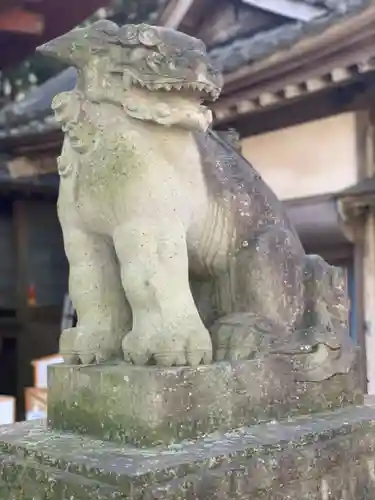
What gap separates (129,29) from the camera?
5.05 ft

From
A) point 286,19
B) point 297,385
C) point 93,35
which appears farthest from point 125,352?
point 286,19

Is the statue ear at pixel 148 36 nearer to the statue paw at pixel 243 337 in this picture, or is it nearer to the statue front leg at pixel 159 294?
the statue front leg at pixel 159 294

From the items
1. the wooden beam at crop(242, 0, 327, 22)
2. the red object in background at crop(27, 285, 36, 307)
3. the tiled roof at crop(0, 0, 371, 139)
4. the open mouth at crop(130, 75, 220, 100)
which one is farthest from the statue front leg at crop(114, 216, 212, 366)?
the red object in background at crop(27, 285, 36, 307)

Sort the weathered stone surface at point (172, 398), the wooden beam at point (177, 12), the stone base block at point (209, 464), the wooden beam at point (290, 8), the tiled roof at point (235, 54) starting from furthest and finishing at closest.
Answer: the wooden beam at point (177, 12)
the wooden beam at point (290, 8)
the tiled roof at point (235, 54)
the weathered stone surface at point (172, 398)
the stone base block at point (209, 464)

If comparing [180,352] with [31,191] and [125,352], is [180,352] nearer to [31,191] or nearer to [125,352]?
[125,352]

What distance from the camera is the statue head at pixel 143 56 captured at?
58.9 inches

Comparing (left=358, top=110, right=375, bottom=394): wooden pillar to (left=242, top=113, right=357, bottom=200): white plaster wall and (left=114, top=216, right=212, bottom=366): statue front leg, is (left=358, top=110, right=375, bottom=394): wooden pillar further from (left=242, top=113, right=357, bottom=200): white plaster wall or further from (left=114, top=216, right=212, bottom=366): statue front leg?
(left=114, top=216, right=212, bottom=366): statue front leg

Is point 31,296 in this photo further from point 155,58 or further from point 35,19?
point 155,58

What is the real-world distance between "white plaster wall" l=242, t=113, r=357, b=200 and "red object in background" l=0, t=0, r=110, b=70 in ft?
4.57

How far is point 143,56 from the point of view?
1.51 m

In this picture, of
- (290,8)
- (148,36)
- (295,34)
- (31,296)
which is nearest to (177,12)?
(290,8)

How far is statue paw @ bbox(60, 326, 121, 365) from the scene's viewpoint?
1658mm

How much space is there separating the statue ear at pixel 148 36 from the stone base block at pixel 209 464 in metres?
0.88

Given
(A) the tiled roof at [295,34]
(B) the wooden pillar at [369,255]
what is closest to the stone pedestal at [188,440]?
(A) the tiled roof at [295,34]
